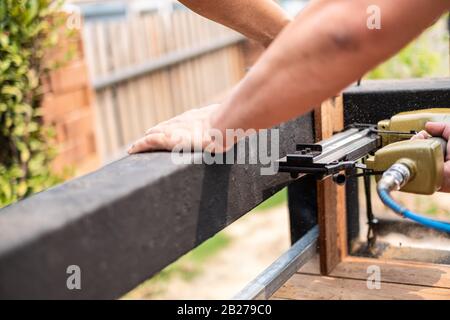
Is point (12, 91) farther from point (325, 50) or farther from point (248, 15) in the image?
point (325, 50)

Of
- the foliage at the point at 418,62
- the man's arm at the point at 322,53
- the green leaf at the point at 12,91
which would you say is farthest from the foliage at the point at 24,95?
the foliage at the point at 418,62

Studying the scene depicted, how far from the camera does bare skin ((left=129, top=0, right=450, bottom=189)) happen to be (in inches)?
54.3

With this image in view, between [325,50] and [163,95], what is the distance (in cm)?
691

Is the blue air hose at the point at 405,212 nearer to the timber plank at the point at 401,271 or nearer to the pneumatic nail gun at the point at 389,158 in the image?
the pneumatic nail gun at the point at 389,158

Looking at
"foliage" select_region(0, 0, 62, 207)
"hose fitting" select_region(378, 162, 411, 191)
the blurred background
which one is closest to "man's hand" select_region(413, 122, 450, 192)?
"hose fitting" select_region(378, 162, 411, 191)

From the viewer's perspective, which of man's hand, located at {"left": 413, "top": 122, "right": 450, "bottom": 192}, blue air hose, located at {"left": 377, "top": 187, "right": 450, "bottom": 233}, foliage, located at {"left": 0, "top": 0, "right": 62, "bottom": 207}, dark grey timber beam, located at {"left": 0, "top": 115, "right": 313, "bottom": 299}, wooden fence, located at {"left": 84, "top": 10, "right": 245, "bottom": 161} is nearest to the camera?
dark grey timber beam, located at {"left": 0, "top": 115, "right": 313, "bottom": 299}

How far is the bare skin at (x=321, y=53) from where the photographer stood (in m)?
1.38

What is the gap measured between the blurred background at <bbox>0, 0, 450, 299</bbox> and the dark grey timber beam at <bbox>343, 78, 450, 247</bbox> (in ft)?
2.08

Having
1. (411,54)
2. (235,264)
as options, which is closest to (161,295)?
(235,264)

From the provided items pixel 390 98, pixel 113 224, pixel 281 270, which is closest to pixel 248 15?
pixel 390 98

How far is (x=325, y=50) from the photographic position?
4.56 ft

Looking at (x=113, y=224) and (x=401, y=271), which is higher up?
(x=113, y=224)

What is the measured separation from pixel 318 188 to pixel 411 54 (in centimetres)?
281

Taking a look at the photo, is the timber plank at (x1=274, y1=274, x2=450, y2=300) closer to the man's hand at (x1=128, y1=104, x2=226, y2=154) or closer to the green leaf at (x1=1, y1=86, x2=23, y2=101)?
the man's hand at (x1=128, y1=104, x2=226, y2=154)
